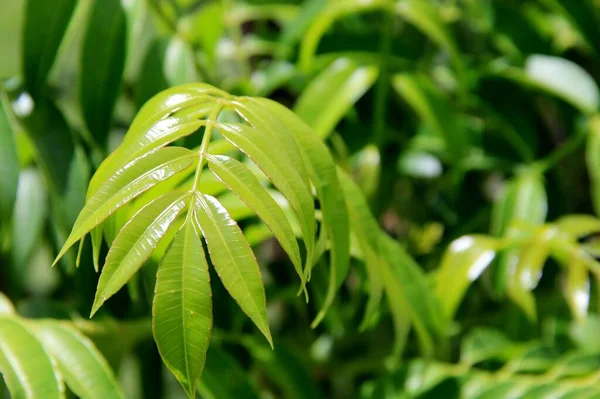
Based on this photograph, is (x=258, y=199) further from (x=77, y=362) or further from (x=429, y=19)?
(x=429, y=19)

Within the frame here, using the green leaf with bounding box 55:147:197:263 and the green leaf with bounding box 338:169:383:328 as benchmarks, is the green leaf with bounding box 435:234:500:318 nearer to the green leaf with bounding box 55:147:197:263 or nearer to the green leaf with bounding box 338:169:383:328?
the green leaf with bounding box 338:169:383:328

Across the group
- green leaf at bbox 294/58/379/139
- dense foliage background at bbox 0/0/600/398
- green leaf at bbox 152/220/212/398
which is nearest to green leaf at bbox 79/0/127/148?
dense foliage background at bbox 0/0/600/398

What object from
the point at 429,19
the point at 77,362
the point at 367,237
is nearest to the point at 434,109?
the point at 429,19

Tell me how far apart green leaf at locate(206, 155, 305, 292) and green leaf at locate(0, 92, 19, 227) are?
18 centimetres

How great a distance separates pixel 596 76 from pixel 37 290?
0.62 metres

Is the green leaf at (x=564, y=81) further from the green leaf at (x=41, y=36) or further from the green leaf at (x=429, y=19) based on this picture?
the green leaf at (x=41, y=36)

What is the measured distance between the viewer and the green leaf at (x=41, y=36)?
1.37ft

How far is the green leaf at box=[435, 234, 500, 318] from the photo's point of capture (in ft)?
1.46

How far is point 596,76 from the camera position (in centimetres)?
66

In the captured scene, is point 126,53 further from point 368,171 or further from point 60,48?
point 368,171

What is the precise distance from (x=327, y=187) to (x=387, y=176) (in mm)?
328

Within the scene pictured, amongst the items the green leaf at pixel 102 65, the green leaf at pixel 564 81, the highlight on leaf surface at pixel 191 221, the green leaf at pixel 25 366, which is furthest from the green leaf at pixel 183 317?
the green leaf at pixel 564 81

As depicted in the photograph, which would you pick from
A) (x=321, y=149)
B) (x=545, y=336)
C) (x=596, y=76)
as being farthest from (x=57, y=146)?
(x=596, y=76)

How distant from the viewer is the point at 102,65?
0.43 m
